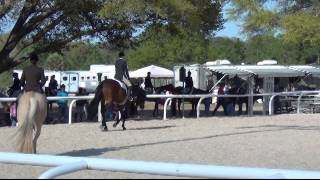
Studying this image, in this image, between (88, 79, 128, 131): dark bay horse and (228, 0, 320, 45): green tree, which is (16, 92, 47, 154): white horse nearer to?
(88, 79, 128, 131): dark bay horse

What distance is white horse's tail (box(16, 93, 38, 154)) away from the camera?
11.5m

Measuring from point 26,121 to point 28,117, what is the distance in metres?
0.07

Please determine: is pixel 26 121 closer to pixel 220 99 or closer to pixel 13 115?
pixel 13 115

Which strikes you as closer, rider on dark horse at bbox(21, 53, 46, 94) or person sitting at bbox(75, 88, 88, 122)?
rider on dark horse at bbox(21, 53, 46, 94)

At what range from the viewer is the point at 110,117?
25.5 metres

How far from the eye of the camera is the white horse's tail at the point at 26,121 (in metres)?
11.5

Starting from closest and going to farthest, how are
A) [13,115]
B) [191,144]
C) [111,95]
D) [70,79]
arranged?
[191,144] → [111,95] → [13,115] → [70,79]

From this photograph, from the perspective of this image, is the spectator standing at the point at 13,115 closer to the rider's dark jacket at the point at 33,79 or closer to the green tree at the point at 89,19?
the green tree at the point at 89,19

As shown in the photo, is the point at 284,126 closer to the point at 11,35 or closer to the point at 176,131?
the point at 176,131

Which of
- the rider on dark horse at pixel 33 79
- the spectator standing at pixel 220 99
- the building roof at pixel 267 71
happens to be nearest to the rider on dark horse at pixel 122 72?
the rider on dark horse at pixel 33 79

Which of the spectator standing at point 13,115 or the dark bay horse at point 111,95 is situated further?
the spectator standing at point 13,115

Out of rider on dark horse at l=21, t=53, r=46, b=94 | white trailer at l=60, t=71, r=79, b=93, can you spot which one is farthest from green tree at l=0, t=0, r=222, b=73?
white trailer at l=60, t=71, r=79, b=93

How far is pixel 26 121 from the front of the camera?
1148 cm

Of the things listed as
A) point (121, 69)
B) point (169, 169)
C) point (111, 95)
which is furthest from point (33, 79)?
point (169, 169)
